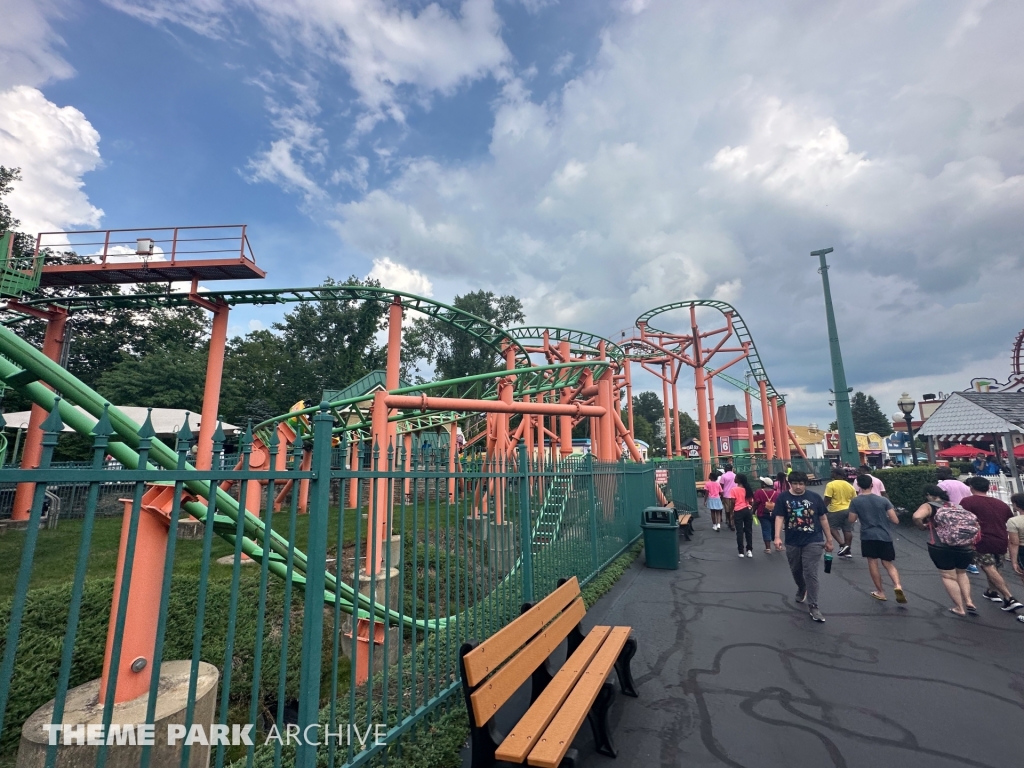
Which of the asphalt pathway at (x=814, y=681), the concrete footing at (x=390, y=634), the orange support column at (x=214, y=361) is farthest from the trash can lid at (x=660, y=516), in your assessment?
the orange support column at (x=214, y=361)

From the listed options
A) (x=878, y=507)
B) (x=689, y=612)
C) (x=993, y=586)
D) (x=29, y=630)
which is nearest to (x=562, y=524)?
(x=689, y=612)

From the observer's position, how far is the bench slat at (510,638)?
2.71 m

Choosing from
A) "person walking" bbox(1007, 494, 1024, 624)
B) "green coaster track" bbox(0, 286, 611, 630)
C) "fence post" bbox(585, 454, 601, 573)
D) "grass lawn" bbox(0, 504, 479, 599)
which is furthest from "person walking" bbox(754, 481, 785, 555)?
"grass lawn" bbox(0, 504, 479, 599)

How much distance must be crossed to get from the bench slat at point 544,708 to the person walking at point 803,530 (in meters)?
3.34

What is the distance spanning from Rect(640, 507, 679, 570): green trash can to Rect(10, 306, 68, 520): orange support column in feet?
52.3

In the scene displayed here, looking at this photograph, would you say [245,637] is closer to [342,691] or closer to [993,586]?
[342,691]

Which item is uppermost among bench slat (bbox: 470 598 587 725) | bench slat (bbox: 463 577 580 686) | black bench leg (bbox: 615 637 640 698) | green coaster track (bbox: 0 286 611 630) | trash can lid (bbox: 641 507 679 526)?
green coaster track (bbox: 0 286 611 630)

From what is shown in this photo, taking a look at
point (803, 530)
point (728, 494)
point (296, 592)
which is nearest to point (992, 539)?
Result: point (803, 530)

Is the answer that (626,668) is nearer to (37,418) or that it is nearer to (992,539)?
(992,539)

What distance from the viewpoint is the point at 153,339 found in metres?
32.5

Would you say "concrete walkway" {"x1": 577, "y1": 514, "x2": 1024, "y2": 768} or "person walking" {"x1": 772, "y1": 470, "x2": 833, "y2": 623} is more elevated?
"person walking" {"x1": 772, "y1": 470, "x2": 833, "y2": 623}

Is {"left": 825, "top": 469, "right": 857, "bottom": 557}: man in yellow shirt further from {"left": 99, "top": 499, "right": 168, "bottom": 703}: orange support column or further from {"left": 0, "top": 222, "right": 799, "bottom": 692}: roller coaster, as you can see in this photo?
{"left": 99, "top": 499, "right": 168, "bottom": 703}: orange support column

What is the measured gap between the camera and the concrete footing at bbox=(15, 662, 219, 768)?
2.83m

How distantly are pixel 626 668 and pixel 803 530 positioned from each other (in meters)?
3.26
